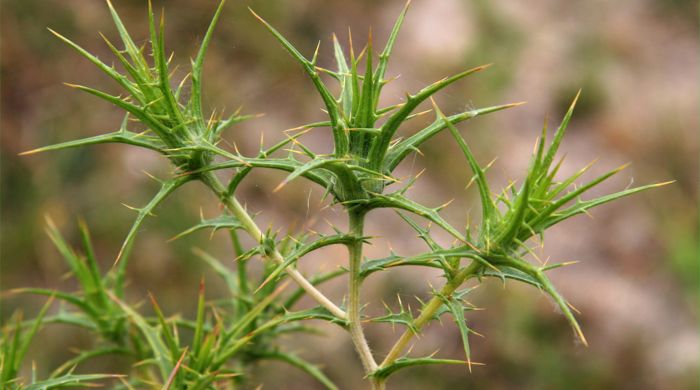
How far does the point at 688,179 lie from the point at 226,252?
4.98 meters

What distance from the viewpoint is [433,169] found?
316 inches

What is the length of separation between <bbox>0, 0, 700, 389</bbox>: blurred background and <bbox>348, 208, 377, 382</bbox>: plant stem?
12.7 ft

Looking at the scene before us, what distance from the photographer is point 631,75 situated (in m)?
9.52

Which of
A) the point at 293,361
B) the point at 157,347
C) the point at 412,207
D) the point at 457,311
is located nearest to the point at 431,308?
the point at 457,311

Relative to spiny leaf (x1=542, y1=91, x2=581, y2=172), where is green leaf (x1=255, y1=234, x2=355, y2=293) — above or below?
below

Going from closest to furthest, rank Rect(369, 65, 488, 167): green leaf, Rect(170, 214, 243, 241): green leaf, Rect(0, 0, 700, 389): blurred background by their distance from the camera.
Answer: Rect(369, 65, 488, 167): green leaf < Rect(170, 214, 243, 241): green leaf < Rect(0, 0, 700, 389): blurred background

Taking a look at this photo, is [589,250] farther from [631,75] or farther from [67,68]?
[67,68]

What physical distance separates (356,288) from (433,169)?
21.7 ft

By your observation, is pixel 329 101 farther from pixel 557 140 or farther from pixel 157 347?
pixel 157 347

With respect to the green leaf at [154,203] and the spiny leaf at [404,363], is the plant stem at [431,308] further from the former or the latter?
the green leaf at [154,203]

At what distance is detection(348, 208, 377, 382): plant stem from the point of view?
1427mm

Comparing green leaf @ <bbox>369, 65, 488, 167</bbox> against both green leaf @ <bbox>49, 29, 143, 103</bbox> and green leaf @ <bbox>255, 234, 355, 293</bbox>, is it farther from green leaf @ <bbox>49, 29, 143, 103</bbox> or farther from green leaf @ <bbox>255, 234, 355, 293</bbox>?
green leaf @ <bbox>49, 29, 143, 103</bbox>

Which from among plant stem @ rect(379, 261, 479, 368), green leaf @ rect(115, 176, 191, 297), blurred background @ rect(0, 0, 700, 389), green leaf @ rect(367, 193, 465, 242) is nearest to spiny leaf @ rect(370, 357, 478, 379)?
plant stem @ rect(379, 261, 479, 368)

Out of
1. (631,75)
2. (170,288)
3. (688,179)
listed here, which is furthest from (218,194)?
(631,75)
